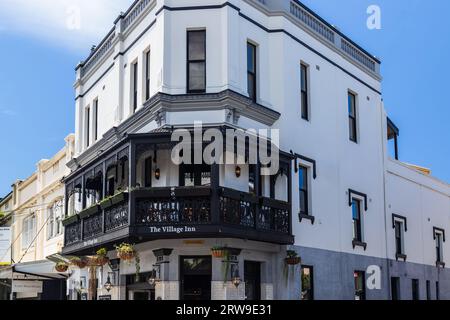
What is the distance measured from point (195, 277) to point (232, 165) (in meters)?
3.28

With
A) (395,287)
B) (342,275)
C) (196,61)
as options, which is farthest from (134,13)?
(395,287)

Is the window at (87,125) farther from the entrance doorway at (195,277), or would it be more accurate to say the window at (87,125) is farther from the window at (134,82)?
the entrance doorway at (195,277)

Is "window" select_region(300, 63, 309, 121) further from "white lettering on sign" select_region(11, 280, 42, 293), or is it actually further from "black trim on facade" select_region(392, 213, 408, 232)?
"white lettering on sign" select_region(11, 280, 42, 293)

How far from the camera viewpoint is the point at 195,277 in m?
17.8

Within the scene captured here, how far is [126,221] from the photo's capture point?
1728 centimetres

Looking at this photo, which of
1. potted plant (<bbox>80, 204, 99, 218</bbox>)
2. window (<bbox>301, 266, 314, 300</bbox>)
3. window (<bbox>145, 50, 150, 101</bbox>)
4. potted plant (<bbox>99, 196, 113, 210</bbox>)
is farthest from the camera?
window (<bbox>301, 266, 314, 300</bbox>)

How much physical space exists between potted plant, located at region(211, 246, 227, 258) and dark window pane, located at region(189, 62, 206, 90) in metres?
4.68

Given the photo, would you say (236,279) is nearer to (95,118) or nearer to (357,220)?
(357,220)

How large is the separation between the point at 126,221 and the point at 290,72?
7346 millimetres

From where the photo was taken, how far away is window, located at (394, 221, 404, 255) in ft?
88.5

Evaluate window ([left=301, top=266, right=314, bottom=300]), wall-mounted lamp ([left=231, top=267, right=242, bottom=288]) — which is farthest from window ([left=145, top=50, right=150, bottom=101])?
window ([left=301, top=266, right=314, bottom=300])

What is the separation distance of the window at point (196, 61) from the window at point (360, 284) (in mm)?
9275

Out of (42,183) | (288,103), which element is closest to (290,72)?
(288,103)
